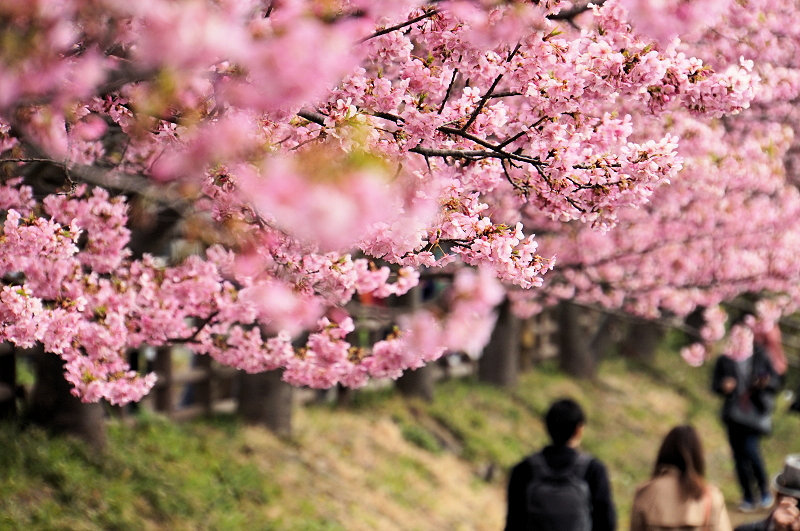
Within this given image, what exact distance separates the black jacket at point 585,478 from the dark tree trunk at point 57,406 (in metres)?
3.51

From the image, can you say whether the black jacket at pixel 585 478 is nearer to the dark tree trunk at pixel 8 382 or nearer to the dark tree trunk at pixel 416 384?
the dark tree trunk at pixel 8 382

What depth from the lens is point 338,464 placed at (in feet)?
31.2

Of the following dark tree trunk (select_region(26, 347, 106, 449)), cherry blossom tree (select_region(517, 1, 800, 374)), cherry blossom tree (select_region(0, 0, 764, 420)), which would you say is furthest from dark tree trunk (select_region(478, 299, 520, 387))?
cherry blossom tree (select_region(0, 0, 764, 420))

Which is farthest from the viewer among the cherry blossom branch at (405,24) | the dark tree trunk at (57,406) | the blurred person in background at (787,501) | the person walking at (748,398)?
the person walking at (748,398)

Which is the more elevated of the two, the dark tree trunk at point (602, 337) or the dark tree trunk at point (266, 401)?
the dark tree trunk at point (602, 337)

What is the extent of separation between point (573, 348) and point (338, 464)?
24.4 ft

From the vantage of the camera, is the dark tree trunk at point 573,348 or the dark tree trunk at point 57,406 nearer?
the dark tree trunk at point 57,406

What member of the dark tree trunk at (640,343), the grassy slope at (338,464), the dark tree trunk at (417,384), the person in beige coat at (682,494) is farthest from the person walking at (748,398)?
the dark tree trunk at (640,343)

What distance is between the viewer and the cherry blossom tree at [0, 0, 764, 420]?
2215 mm

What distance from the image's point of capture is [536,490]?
500 cm

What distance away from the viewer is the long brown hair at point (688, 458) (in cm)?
507

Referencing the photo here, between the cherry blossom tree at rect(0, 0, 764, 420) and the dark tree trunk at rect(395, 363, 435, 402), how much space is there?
272 inches

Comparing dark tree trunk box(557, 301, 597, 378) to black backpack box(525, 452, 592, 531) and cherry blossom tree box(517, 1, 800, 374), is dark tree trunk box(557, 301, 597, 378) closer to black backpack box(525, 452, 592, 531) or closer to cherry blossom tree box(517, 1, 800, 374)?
cherry blossom tree box(517, 1, 800, 374)

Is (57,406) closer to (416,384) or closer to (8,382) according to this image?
(8,382)
